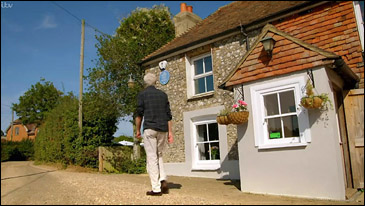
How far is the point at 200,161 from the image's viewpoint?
970 cm

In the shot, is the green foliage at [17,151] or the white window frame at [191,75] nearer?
the white window frame at [191,75]

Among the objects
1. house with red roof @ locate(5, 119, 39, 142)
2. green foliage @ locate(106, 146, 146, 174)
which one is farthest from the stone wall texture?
house with red roof @ locate(5, 119, 39, 142)

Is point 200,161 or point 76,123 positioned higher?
point 76,123

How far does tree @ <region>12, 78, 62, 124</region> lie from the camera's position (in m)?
36.1

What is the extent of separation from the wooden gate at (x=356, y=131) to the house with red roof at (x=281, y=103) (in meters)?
0.02

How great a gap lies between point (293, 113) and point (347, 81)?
204 cm

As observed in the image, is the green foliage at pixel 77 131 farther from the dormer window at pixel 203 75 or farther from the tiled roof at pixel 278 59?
the tiled roof at pixel 278 59

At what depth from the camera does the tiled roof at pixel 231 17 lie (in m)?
8.99

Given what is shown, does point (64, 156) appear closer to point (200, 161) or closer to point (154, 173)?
point (200, 161)

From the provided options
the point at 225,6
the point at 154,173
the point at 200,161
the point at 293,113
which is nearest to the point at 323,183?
the point at 293,113

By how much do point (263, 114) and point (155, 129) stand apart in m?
2.41

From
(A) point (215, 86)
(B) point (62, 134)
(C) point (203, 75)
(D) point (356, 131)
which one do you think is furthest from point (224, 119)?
(B) point (62, 134)

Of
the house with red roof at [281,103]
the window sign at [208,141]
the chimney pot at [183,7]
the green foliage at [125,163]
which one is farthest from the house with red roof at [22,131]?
the window sign at [208,141]

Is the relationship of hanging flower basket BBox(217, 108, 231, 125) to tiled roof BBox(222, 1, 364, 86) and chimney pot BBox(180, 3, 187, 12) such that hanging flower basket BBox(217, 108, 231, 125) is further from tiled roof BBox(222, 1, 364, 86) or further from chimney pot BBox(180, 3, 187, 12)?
chimney pot BBox(180, 3, 187, 12)
